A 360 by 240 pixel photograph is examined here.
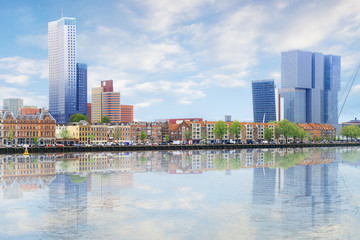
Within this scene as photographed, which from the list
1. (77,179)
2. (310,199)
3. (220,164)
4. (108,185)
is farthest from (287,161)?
(310,199)

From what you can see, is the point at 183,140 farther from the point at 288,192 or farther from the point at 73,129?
the point at 288,192

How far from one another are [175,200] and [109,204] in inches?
169

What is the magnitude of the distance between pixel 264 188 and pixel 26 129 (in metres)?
118

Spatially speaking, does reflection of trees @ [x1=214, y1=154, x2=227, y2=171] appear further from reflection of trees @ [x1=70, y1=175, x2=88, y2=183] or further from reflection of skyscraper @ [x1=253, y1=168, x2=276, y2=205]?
reflection of trees @ [x1=70, y1=175, x2=88, y2=183]

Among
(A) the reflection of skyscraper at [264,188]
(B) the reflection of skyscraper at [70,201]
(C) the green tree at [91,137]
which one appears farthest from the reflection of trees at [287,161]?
(C) the green tree at [91,137]

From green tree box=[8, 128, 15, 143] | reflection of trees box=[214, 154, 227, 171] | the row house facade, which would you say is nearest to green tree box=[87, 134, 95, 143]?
the row house facade

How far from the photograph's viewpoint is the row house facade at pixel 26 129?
431 ft

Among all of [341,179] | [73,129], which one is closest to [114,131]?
[73,129]

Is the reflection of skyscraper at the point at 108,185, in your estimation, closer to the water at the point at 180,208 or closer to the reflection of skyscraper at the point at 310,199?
the water at the point at 180,208

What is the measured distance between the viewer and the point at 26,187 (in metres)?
32.2

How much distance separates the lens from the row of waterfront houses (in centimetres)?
13312

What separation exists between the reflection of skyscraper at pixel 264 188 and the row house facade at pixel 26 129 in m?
105

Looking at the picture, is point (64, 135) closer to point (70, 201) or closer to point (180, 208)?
point (70, 201)

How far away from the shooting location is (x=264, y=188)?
1228 inches
